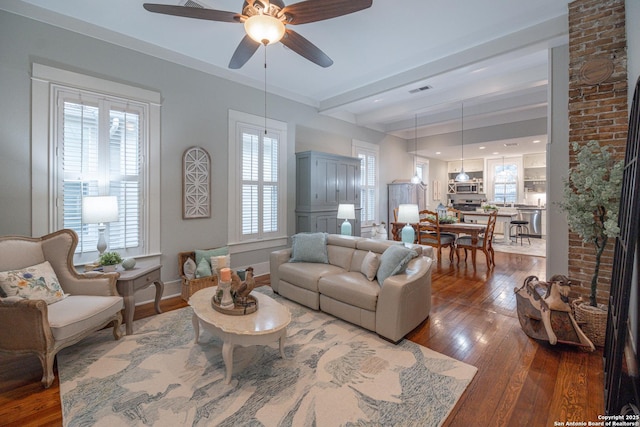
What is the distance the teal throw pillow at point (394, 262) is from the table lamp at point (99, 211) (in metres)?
2.87

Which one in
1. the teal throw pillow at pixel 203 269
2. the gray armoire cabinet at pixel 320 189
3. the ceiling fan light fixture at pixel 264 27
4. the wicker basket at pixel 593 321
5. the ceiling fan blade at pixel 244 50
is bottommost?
the wicker basket at pixel 593 321

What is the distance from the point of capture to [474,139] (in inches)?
289

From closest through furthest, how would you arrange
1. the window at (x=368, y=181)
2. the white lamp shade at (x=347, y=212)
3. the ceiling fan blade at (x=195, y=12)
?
1. the ceiling fan blade at (x=195, y=12)
2. the white lamp shade at (x=347, y=212)
3. the window at (x=368, y=181)

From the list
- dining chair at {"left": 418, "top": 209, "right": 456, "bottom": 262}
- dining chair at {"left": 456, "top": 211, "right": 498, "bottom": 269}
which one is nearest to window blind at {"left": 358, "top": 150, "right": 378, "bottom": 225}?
dining chair at {"left": 418, "top": 209, "right": 456, "bottom": 262}

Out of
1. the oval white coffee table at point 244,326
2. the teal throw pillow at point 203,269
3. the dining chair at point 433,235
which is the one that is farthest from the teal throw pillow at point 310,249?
the dining chair at point 433,235

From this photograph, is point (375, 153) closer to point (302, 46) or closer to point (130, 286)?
point (302, 46)

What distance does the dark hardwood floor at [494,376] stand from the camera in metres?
1.79

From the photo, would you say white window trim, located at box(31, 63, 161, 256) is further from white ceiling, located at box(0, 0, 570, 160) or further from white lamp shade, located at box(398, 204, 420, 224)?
white lamp shade, located at box(398, 204, 420, 224)

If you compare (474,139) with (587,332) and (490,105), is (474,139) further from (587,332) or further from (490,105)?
(587,332)

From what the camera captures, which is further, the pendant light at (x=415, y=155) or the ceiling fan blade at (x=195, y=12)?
the pendant light at (x=415, y=155)

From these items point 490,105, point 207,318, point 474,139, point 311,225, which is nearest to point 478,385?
point 207,318

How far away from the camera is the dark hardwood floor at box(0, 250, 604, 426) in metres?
1.79

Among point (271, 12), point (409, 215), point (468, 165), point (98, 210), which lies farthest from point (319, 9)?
Result: point (468, 165)

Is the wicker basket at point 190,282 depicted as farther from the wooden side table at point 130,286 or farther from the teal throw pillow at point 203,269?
the wooden side table at point 130,286
